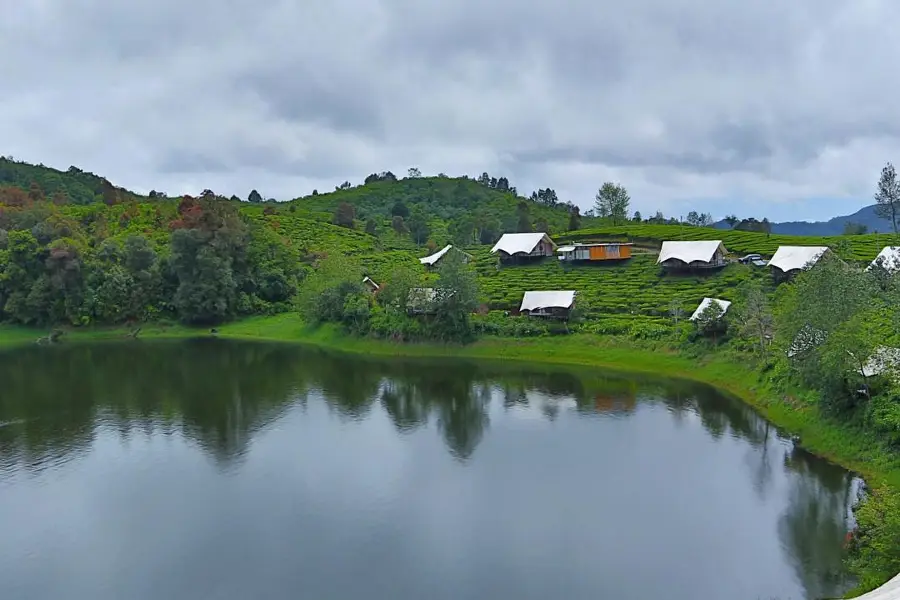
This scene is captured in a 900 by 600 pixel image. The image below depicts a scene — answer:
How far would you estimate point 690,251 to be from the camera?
64500 millimetres

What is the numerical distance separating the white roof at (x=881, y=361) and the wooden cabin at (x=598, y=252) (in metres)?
43.2

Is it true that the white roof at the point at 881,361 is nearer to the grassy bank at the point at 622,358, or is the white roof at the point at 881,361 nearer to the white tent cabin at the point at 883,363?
the white tent cabin at the point at 883,363

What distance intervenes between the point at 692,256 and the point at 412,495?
1798 inches

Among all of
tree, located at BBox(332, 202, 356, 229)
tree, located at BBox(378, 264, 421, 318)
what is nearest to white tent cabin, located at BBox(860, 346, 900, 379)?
tree, located at BBox(378, 264, 421, 318)

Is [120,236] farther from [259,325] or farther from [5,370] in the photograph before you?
[5,370]

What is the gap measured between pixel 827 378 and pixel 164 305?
61313 millimetres

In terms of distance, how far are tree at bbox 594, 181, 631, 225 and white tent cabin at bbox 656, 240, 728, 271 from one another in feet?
111

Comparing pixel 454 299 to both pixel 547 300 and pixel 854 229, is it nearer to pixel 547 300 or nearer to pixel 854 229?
pixel 547 300

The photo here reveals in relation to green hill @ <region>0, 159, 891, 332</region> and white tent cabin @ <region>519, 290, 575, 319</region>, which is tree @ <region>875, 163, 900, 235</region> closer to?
green hill @ <region>0, 159, 891, 332</region>

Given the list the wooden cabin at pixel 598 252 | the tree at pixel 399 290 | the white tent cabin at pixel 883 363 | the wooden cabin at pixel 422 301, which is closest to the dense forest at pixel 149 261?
the tree at pixel 399 290

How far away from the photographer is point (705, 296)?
5622cm

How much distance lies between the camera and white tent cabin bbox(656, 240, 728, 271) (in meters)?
63.5

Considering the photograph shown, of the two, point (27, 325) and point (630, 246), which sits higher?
point (630, 246)

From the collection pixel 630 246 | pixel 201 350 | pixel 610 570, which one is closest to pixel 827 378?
pixel 610 570
